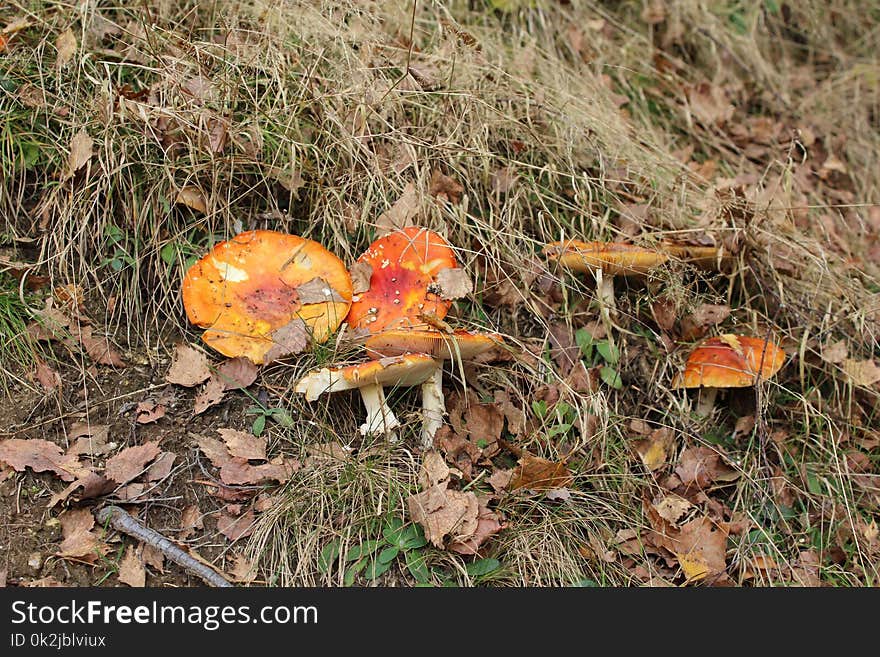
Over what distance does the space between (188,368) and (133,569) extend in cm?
81

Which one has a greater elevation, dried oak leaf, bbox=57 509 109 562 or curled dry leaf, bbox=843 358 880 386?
curled dry leaf, bbox=843 358 880 386

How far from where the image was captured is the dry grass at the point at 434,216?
3.26 meters

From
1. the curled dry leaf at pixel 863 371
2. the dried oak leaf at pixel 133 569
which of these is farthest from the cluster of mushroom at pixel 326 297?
the curled dry leaf at pixel 863 371

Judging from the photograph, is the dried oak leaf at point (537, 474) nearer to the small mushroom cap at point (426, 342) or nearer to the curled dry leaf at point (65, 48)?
the small mushroom cap at point (426, 342)

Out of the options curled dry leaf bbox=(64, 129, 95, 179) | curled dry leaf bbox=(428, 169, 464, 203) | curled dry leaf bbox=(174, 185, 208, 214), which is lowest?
curled dry leaf bbox=(174, 185, 208, 214)

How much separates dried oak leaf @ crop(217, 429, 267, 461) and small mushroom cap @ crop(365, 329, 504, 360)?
Result: 20.8 inches

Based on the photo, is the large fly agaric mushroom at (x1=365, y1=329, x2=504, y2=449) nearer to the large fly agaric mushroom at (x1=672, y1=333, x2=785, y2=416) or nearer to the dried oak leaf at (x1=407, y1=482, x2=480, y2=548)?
the dried oak leaf at (x1=407, y1=482, x2=480, y2=548)

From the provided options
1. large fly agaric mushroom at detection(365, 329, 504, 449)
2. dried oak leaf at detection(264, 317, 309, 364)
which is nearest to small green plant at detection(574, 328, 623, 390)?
large fly agaric mushroom at detection(365, 329, 504, 449)

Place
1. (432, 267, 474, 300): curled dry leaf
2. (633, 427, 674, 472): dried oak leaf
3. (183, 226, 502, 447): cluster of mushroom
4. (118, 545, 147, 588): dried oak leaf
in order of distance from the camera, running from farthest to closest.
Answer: (633, 427, 674, 472): dried oak leaf, (432, 267, 474, 300): curled dry leaf, (183, 226, 502, 447): cluster of mushroom, (118, 545, 147, 588): dried oak leaf

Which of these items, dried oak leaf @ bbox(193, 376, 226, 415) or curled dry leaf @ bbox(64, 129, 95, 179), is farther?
curled dry leaf @ bbox(64, 129, 95, 179)

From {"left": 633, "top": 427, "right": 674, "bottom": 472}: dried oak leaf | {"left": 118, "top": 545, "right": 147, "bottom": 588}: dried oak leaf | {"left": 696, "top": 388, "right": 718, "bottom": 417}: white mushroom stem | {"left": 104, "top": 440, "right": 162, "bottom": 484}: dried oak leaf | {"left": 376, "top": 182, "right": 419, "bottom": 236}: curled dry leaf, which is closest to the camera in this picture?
{"left": 118, "top": 545, "right": 147, "bottom": 588}: dried oak leaf

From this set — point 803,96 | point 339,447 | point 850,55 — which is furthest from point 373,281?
point 850,55

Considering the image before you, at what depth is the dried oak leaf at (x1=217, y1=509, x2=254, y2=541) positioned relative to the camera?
2.96 meters

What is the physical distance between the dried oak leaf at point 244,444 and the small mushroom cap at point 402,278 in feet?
1.88
